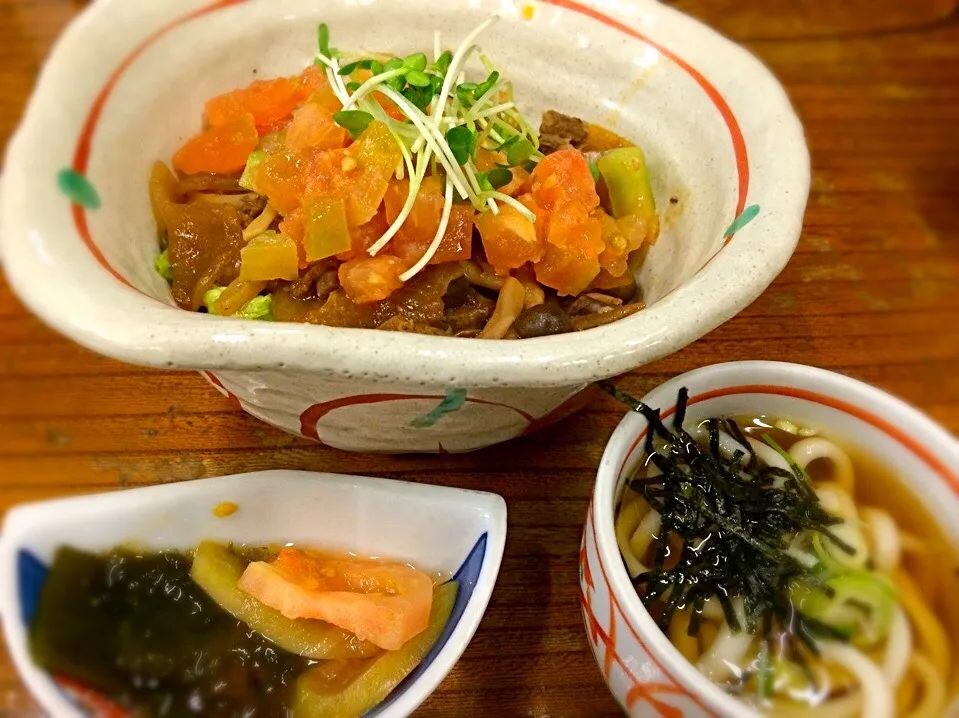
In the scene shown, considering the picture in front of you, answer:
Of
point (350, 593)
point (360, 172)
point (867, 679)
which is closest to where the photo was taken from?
point (867, 679)

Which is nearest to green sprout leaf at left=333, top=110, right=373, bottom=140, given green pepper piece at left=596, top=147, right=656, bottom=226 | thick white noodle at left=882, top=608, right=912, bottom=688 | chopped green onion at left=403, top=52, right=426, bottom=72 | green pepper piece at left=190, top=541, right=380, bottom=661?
chopped green onion at left=403, top=52, right=426, bottom=72

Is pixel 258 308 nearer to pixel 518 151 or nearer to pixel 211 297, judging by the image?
pixel 211 297

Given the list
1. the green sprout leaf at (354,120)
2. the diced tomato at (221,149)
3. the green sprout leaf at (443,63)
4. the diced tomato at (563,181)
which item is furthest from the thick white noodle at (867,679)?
the diced tomato at (221,149)

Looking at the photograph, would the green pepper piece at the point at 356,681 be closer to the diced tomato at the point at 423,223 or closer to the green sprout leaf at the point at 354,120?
the diced tomato at the point at 423,223

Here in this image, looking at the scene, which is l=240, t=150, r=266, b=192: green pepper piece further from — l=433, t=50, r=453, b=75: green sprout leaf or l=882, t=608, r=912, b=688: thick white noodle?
l=882, t=608, r=912, b=688: thick white noodle

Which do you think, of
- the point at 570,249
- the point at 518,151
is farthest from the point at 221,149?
the point at 570,249

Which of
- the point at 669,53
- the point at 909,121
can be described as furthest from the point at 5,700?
the point at 909,121
